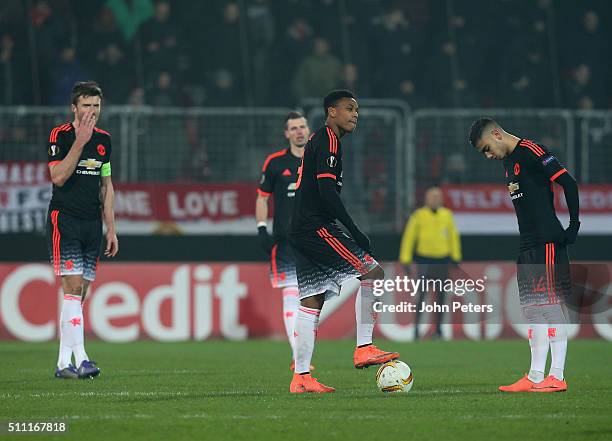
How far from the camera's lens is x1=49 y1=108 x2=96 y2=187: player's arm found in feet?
33.1

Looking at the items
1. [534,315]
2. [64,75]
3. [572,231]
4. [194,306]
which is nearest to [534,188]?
[572,231]

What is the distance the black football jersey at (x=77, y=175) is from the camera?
33.8 ft

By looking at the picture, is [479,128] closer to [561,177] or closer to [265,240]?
[561,177]

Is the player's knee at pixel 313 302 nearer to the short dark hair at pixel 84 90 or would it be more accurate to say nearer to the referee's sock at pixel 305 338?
the referee's sock at pixel 305 338

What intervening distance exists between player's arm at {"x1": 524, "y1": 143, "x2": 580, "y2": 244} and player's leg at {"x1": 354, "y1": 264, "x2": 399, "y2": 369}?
1.37m

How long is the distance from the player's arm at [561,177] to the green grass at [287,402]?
118 cm

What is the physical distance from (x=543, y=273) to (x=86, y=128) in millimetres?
3821

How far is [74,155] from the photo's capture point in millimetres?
10086

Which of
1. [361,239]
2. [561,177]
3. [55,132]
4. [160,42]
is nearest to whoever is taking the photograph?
[361,239]

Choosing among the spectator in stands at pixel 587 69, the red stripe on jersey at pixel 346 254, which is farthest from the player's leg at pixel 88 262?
the spectator in stands at pixel 587 69

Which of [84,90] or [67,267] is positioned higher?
[84,90]

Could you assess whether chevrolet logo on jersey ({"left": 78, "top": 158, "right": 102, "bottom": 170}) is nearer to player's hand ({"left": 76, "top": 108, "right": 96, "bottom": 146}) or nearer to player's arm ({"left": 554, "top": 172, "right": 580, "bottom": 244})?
player's hand ({"left": 76, "top": 108, "right": 96, "bottom": 146})

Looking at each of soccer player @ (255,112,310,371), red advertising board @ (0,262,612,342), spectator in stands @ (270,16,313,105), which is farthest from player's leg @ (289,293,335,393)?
spectator in stands @ (270,16,313,105)

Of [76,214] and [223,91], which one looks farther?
[223,91]
